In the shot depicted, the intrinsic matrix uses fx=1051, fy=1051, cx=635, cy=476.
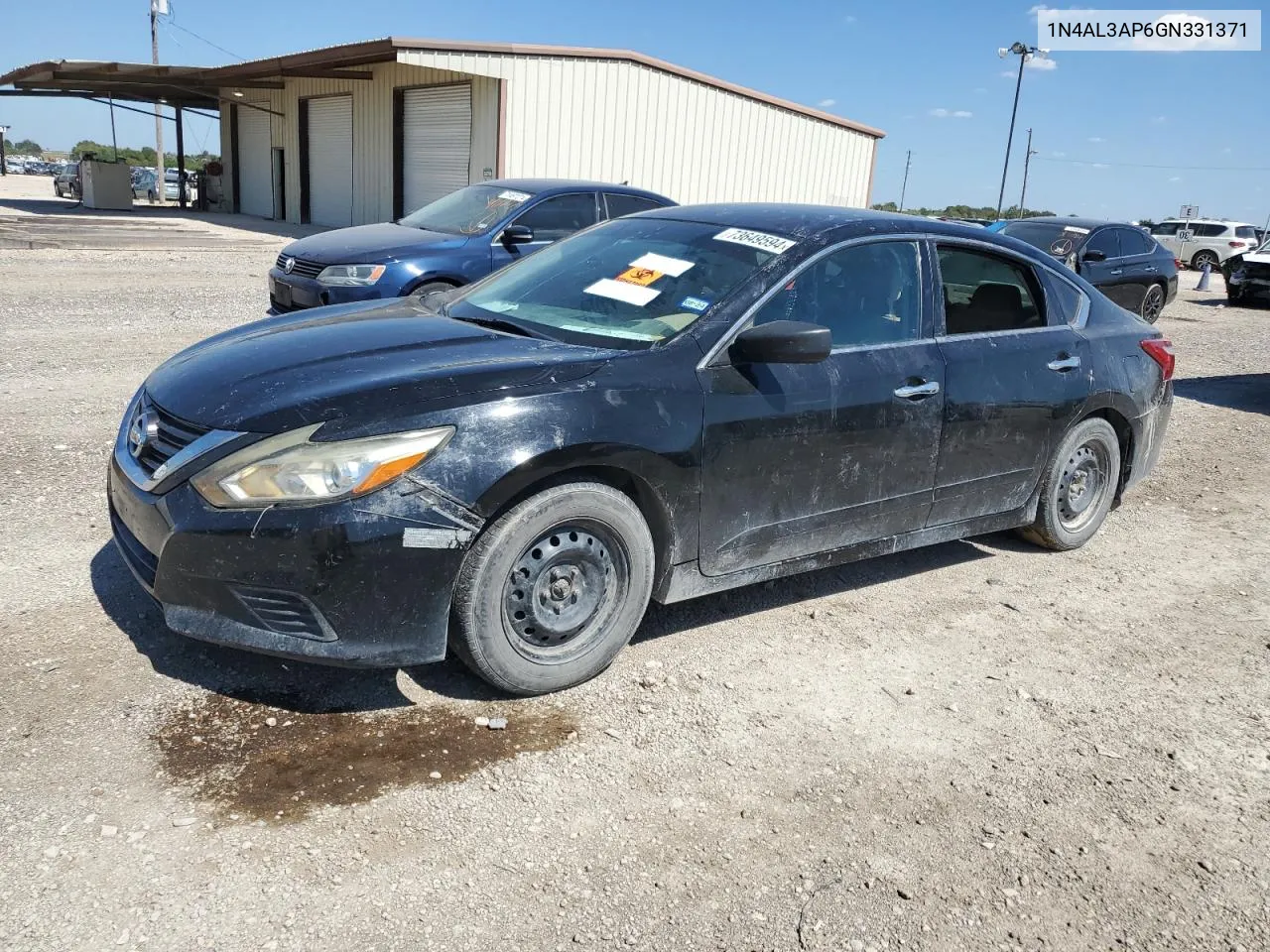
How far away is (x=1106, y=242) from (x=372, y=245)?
429 inches

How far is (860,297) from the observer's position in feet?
13.9

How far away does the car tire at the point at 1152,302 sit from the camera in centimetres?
1570

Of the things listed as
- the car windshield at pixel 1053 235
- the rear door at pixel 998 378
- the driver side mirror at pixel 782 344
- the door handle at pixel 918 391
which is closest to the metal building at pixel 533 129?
the car windshield at pixel 1053 235

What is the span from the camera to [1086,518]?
216 inches

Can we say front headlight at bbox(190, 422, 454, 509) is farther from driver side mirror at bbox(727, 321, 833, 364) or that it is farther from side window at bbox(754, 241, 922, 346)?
side window at bbox(754, 241, 922, 346)

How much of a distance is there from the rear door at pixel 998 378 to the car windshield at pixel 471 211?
19.4ft

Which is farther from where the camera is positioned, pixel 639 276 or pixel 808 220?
pixel 808 220

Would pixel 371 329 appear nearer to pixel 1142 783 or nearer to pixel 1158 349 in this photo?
pixel 1142 783

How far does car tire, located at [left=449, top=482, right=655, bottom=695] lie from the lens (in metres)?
3.25

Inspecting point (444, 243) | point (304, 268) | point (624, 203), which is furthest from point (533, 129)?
point (304, 268)

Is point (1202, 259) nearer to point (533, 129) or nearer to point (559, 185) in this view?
point (533, 129)

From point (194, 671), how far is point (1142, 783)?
3089 millimetres

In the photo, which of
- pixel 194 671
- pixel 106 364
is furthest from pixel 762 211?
pixel 106 364

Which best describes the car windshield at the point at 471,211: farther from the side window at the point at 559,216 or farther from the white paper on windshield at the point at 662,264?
the white paper on windshield at the point at 662,264
